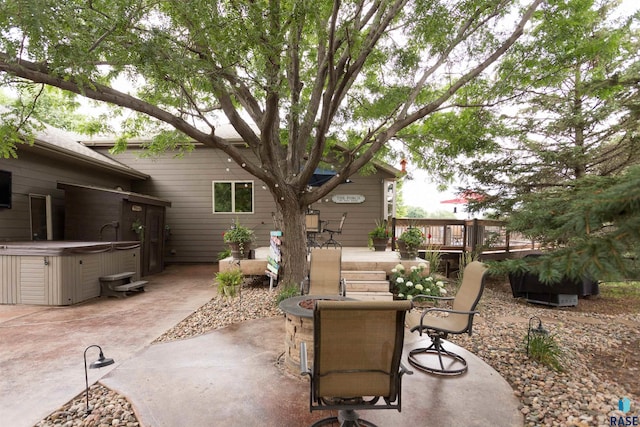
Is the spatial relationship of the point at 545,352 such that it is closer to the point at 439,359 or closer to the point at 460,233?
the point at 439,359

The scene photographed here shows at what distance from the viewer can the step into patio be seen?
5667 millimetres

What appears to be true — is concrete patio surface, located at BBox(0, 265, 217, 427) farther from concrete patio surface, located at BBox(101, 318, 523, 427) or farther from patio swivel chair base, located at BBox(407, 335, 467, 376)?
patio swivel chair base, located at BBox(407, 335, 467, 376)

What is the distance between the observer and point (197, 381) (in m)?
2.86

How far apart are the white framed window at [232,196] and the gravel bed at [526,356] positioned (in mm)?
4458

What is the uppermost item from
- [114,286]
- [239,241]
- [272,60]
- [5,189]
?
[272,60]

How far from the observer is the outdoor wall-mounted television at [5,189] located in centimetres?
625

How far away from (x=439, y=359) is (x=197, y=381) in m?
2.35

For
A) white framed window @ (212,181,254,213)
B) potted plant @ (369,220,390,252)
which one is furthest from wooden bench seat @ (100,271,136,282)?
potted plant @ (369,220,390,252)

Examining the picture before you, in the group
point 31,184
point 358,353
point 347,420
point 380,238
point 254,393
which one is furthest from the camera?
point 380,238

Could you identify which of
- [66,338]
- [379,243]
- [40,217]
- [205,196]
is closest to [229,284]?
[66,338]

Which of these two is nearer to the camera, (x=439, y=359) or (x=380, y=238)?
(x=439, y=359)

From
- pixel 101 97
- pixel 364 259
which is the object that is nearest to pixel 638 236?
pixel 101 97

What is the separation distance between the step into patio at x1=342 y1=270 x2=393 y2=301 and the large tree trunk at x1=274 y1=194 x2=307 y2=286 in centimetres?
86

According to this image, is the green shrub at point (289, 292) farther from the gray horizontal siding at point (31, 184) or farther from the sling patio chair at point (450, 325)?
the gray horizontal siding at point (31, 184)
